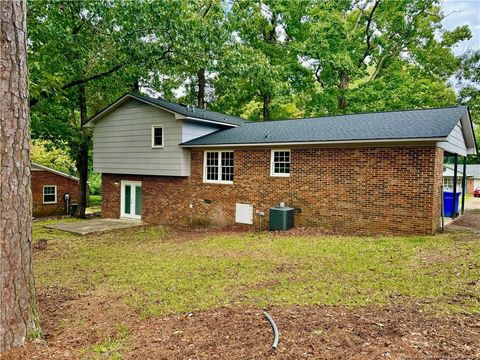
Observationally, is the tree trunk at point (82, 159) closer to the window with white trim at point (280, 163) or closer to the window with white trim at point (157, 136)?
the window with white trim at point (157, 136)

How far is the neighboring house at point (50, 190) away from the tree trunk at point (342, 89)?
815 inches

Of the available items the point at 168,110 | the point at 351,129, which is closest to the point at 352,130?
the point at 351,129

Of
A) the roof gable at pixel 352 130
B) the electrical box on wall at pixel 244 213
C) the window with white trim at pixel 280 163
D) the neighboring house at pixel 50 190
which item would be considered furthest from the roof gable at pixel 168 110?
the neighboring house at pixel 50 190

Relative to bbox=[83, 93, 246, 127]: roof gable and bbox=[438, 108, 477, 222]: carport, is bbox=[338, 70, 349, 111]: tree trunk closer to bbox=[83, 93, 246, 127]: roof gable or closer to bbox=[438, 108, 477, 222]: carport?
bbox=[438, 108, 477, 222]: carport

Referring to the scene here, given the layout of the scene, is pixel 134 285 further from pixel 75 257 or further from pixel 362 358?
pixel 362 358

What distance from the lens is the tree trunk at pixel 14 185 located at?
11.6 feet

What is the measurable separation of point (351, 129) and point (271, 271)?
6.65 meters

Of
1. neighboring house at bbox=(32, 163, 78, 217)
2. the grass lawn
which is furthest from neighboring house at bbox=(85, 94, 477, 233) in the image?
neighboring house at bbox=(32, 163, 78, 217)

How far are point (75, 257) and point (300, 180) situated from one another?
7368 millimetres

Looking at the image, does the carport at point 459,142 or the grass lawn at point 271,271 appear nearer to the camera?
the grass lawn at point 271,271

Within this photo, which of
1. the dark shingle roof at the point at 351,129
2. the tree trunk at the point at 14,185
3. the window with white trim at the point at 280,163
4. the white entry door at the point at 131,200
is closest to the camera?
the tree trunk at the point at 14,185

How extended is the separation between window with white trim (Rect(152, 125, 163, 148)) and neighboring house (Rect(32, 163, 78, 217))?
13271 mm

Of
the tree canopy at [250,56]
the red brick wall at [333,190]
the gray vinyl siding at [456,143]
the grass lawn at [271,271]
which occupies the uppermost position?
the tree canopy at [250,56]

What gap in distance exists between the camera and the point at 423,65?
2203 cm
